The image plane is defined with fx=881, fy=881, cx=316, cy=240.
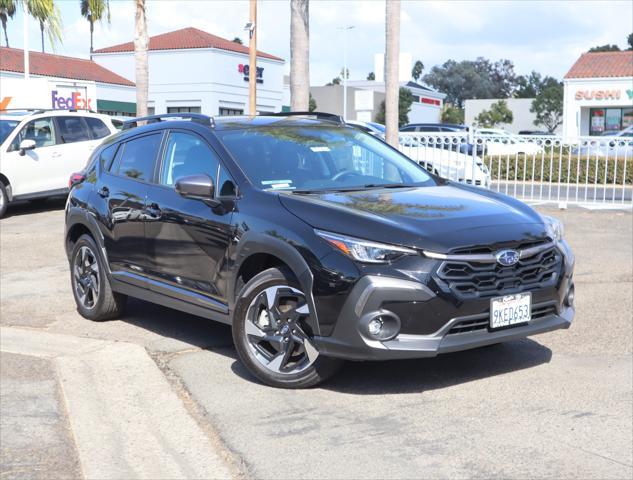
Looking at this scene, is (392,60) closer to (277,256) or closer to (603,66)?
(277,256)

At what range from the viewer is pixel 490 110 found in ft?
286

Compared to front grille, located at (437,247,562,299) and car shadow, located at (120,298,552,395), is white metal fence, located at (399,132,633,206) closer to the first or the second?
car shadow, located at (120,298,552,395)

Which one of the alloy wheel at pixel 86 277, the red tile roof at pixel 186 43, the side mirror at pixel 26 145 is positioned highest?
the red tile roof at pixel 186 43

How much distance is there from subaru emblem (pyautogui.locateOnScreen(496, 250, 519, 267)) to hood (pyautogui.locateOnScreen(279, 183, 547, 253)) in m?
0.06

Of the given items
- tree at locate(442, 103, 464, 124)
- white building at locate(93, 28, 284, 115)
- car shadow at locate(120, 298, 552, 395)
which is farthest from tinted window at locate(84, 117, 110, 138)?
tree at locate(442, 103, 464, 124)

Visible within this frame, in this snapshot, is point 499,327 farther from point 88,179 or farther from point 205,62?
point 205,62

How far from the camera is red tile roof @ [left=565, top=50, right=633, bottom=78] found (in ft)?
171

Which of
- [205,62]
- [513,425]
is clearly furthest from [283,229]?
[205,62]

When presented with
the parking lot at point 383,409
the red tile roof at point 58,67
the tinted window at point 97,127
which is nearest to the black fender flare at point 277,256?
the parking lot at point 383,409

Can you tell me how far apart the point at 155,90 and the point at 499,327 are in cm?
A: 5258

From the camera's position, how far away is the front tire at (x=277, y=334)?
5391 mm

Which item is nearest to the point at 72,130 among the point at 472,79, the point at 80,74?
the point at 80,74

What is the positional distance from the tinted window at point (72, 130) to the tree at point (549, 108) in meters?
71.0

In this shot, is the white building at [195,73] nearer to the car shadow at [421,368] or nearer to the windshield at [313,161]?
the windshield at [313,161]
